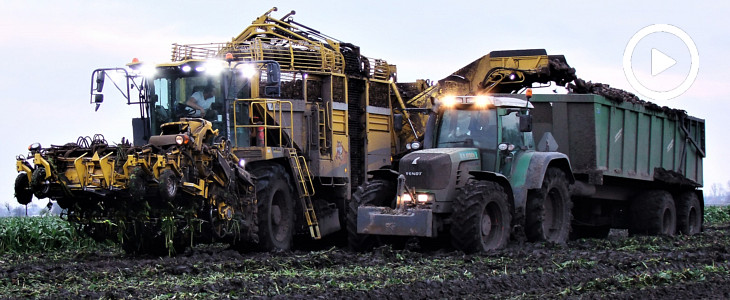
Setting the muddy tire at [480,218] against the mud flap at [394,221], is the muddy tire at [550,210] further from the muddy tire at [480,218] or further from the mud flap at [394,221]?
the mud flap at [394,221]

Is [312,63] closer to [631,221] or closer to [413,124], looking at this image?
[413,124]

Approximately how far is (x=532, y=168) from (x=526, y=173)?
131mm

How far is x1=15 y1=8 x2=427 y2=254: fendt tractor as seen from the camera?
13.5m

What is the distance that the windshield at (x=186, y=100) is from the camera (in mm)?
16078

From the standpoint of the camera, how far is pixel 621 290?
35.8 ft

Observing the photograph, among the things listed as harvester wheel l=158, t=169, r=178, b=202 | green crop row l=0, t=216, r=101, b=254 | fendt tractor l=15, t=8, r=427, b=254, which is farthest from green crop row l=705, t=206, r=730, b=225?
harvester wheel l=158, t=169, r=178, b=202

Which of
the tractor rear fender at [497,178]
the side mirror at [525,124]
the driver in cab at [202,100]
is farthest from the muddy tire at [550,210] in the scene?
the driver in cab at [202,100]

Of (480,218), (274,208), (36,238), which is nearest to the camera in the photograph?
(480,218)

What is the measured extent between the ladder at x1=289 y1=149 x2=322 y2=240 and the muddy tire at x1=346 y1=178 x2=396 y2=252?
1776 millimetres

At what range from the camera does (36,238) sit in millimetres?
18234

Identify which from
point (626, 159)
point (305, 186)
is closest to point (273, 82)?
point (305, 186)

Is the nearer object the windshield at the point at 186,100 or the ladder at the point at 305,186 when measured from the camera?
the windshield at the point at 186,100

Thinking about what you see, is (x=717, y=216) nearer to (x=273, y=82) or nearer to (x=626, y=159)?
(x=626, y=159)

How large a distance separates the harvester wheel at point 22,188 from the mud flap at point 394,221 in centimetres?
463
